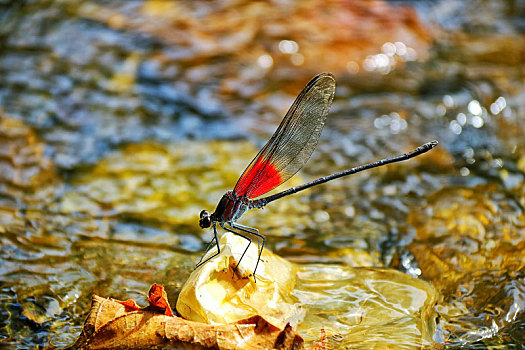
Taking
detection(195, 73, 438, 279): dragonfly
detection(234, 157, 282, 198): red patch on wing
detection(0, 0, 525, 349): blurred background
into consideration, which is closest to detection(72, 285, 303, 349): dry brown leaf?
detection(0, 0, 525, 349): blurred background

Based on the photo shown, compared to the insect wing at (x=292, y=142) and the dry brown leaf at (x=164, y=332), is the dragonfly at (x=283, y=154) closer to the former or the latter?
the insect wing at (x=292, y=142)

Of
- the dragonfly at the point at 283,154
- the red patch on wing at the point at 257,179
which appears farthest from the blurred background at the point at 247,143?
the red patch on wing at the point at 257,179

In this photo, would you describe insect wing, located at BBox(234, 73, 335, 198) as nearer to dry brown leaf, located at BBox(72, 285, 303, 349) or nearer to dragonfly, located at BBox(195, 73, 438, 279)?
dragonfly, located at BBox(195, 73, 438, 279)

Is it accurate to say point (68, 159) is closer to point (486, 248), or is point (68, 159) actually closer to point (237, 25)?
point (237, 25)

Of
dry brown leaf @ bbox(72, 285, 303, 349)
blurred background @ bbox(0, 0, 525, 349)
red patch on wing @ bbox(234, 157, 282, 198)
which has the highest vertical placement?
dry brown leaf @ bbox(72, 285, 303, 349)

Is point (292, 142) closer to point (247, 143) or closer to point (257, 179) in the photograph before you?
point (257, 179)

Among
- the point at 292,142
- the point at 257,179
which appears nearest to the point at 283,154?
the point at 292,142

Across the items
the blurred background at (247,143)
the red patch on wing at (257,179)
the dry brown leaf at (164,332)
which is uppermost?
the dry brown leaf at (164,332)
